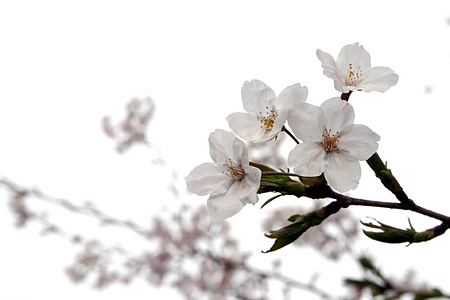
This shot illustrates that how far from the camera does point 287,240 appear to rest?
0.65 meters

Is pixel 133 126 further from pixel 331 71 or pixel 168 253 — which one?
pixel 331 71

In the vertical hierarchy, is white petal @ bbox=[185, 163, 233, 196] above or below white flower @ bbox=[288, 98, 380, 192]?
below

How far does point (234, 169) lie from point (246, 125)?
0.35ft

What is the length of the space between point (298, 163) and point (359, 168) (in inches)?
4.4

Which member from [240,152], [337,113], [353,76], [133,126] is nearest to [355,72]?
[353,76]

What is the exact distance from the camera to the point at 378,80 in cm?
71

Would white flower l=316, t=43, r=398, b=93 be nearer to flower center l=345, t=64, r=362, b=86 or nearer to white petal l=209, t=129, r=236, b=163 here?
flower center l=345, t=64, r=362, b=86

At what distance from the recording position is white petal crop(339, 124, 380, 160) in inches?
25.1

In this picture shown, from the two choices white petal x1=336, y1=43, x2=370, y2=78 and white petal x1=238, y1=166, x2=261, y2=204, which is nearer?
white petal x1=238, y1=166, x2=261, y2=204

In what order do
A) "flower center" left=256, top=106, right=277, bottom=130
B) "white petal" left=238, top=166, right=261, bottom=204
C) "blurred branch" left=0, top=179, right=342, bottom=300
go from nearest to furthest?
"white petal" left=238, top=166, right=261, bottom=204 < "flower center" left=256, top=106, right=277, bottom=130 < "blurred branch" left=0, top=179, right=342, bottom=300

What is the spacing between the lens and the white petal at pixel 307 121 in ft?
2.06

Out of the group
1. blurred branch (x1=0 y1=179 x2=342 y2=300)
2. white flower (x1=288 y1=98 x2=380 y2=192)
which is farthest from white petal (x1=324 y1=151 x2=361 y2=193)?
blurred branch (x1=0 y1=179 x2=342 y2=300)

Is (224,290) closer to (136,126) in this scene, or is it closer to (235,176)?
(136,126)

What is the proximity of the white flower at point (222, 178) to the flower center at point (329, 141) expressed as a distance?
0.15m
